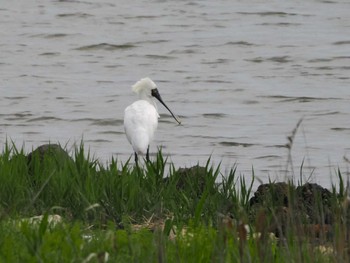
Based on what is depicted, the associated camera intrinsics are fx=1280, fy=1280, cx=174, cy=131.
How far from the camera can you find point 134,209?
7.58 metres

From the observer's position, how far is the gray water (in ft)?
45.5

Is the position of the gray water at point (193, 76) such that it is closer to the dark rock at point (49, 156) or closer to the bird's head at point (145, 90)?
the bird's head at point (145, 90)

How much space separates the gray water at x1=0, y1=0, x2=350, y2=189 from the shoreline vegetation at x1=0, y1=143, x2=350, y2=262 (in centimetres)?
165

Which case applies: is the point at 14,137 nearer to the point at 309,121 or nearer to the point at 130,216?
the point at 309,121

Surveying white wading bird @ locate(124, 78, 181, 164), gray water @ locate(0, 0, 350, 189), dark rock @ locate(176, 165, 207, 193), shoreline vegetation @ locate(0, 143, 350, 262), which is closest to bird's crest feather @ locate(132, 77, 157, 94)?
white wading bird @ locate(124, 78, 181, 164)

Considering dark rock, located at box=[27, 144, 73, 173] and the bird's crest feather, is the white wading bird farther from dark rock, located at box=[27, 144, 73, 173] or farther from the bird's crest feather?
dark rock, located at box=[27, 144, 73, 173]

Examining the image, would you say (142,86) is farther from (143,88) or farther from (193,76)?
(193,76)

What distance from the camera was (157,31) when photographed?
23766 millimetres

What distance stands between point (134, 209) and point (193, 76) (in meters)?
11.7

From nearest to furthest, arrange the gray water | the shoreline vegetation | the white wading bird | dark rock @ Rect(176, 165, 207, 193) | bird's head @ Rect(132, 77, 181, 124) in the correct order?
1. the shoreline vegetation
2. dark rock @ Rect(176, 165, 207, 193)
3. the white wading bird
4. bird's head @ Rect(132, 77, 181, 124)
5. the gray water

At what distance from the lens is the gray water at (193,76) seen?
1388 cm

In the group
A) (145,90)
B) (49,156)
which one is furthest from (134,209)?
(145,90)

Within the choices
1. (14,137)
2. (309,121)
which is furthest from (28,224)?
(309,121)

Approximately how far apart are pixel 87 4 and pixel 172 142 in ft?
43.1
